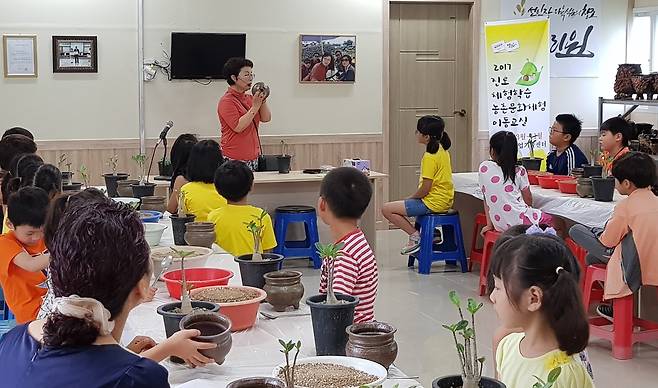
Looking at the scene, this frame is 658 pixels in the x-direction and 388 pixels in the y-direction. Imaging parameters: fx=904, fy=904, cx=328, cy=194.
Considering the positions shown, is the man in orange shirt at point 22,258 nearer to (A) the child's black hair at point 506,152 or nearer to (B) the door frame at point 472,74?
(A) the child's black hair at point 506,152

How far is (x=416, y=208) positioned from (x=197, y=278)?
376cm

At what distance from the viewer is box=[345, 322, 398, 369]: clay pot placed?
221 centimetres

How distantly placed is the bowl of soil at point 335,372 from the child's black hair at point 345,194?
2.96 feet

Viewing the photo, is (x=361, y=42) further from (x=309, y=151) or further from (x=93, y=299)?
(x=93, y=299)

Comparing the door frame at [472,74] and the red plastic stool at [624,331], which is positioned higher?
the door frame at [472,74]

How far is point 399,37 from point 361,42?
0.45m

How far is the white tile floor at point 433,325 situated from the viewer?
4.39 metres

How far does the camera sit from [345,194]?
3039mm

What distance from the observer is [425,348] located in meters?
4.79

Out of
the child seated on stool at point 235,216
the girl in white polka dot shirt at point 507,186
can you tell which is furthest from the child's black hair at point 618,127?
the child seated on stool at point 235,216

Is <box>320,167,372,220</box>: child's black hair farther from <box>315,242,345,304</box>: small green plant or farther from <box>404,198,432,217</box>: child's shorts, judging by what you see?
<box>404,198,432,217</box>: child's shorts

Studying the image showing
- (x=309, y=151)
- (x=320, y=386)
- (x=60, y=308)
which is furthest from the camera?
(x=309, y=151)

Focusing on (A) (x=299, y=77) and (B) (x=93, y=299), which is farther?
(A) (x=299, y=77)

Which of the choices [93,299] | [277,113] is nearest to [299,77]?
[277,113]
